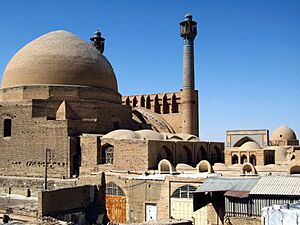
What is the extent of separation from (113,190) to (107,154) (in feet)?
14.0

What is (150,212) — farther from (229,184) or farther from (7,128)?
(7,128)

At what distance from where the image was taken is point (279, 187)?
12734 mm

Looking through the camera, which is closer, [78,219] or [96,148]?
[78,219]

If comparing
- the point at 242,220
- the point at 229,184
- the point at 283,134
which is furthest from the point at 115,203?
the point at 283,134

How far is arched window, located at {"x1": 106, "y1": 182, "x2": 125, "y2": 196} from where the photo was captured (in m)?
20.4

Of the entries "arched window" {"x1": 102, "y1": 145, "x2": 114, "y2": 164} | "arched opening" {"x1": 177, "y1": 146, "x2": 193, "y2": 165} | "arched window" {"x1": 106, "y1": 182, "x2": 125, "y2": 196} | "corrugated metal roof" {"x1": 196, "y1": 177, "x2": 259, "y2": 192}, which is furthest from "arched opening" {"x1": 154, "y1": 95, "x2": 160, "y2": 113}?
"corrugated metal roof" {"x1": 196, "y1": 177, "x2": 259, "y2": 192}

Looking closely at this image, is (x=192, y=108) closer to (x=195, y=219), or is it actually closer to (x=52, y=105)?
(x=52, y=105)

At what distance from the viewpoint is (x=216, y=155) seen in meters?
31.9

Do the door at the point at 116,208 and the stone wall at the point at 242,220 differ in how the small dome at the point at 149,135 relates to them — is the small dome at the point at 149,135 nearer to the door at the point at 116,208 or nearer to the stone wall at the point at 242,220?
the door at the point at 116,208

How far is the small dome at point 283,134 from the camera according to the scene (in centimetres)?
5022

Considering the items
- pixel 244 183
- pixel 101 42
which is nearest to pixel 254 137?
pixel 101 42

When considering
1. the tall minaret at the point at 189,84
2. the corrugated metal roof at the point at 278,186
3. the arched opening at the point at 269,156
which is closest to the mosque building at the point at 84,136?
the arched opening at the point at 269,156

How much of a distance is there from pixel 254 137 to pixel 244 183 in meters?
30.2

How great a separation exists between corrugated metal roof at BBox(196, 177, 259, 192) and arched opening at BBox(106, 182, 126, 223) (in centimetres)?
674
